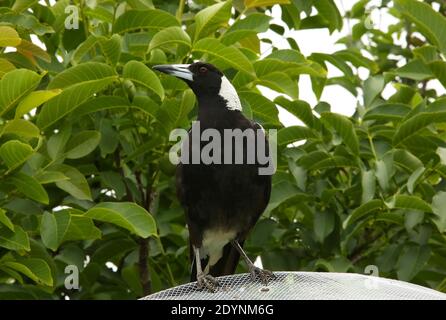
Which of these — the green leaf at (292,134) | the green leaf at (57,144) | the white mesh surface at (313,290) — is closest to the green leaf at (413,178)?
the green leaf at (292,134)

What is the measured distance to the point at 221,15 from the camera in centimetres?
375

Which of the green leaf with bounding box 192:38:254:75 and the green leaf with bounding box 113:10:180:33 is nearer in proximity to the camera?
the green leaf with bounding box 192:38:254:75

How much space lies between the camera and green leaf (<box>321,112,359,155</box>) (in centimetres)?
385

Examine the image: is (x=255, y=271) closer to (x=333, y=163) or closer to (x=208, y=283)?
(x=208, y=283)

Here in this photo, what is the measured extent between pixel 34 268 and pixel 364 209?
3.48 ft

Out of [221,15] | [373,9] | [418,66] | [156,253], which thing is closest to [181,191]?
[156,253]

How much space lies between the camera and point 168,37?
3604 millimetres

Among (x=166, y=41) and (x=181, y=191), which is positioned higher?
(x=166, y=41)

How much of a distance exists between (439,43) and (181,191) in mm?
1050

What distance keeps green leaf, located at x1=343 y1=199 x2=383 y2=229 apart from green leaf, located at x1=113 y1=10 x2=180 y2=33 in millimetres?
837

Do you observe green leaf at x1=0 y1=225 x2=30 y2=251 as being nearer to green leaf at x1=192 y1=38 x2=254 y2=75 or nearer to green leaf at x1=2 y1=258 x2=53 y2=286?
green leaf at x1=2 y1=258 x2=53 y2=286

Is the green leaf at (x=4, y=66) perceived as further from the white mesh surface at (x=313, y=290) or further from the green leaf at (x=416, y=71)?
the green leaf at (x=416, y=71)

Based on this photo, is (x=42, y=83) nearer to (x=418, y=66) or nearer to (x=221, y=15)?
(x=221, y=15)

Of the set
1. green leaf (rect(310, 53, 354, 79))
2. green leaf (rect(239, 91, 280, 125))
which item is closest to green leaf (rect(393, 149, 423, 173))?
green leaf (rect(239, 91, 280, 125))
